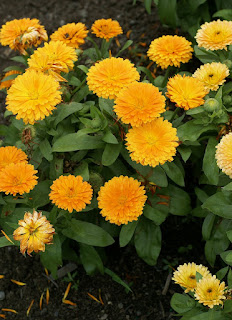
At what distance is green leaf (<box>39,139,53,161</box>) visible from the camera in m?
2.17

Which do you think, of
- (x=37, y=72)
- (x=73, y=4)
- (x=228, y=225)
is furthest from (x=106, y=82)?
(x=73, y=4)

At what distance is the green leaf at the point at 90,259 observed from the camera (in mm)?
2385

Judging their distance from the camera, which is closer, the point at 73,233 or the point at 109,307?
the point at 73,233

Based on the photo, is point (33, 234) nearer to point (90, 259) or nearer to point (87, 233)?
point (87, 233)

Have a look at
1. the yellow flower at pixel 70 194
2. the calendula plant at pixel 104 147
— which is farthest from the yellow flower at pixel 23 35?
the yellow flower at pixel 70 194

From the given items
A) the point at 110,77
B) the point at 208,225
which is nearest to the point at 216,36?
the point at 110,77

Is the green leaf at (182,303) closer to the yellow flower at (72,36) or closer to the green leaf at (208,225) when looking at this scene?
the green leaf at (208,225)

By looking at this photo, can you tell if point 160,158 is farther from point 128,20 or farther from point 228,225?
point 128,20

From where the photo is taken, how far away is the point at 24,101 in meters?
1.95

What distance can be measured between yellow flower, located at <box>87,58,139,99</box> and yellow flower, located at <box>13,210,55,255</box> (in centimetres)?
→ 63

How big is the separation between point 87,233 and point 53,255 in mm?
197

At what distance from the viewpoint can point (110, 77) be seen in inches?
79.3

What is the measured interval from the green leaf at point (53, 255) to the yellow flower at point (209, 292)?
2.41ft

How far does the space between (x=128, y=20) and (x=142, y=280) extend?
223 cm
